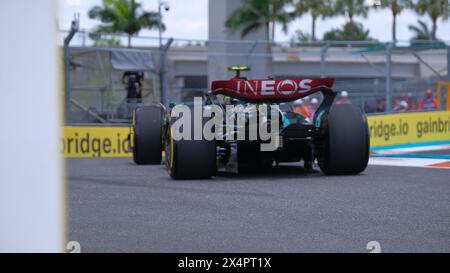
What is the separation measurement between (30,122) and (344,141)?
768 cm

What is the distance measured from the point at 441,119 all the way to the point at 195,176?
9730mm

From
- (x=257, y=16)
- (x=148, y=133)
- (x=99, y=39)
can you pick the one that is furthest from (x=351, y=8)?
(x=148, y=133)

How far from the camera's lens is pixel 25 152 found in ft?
6.66

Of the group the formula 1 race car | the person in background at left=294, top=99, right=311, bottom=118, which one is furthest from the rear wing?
the person in background at left=294, top=99, right=311, bottom=118

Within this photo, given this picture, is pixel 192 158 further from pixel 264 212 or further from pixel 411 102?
pixel 411 102

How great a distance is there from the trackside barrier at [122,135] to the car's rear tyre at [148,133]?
15.1 ft

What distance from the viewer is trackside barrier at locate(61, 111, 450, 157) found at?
1606 centimetres

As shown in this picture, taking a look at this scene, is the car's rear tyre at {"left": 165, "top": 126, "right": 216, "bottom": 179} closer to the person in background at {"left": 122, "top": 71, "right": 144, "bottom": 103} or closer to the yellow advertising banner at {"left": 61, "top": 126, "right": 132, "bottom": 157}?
the yellow advertising banner at {"left": 61, "top": 126, "right": 132, "bottom": 157}

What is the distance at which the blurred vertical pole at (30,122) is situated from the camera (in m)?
2.01

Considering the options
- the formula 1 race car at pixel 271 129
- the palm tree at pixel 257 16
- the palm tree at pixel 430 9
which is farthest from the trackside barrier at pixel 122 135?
the palm tree at pixel 430 9

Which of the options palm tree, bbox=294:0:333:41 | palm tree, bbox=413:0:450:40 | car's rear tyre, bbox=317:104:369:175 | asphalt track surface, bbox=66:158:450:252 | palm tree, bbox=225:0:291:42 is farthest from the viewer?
palm tree, bbox=413:0:450:40

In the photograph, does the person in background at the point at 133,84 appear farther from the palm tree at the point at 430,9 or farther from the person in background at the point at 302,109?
the palm tree at the point at 430,9

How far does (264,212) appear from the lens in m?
6.50
